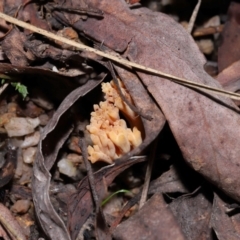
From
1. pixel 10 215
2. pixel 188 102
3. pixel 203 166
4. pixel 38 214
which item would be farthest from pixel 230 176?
pixel 10 215

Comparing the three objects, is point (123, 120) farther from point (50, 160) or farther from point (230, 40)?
point (230, 40)

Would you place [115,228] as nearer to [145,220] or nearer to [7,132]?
[145,220]

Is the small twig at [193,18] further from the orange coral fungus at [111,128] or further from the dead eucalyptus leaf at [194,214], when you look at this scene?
the dead eucalyptus leaf at [194,214]

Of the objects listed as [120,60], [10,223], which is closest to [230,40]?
[120,60]

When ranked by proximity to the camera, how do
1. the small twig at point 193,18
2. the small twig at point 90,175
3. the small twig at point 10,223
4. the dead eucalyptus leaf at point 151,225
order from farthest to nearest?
the small twig at point 193,18 < the small twig at point 10,223 < the small twig at point 90,175 < the dead eucalyptus leaf at point 151,225

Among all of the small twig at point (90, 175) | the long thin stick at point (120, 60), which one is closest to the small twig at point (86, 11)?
the long thin stick at point (120, 60)

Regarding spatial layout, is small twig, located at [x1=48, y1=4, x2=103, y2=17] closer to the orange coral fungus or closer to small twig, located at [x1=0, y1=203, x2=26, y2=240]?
the orange coral fungus

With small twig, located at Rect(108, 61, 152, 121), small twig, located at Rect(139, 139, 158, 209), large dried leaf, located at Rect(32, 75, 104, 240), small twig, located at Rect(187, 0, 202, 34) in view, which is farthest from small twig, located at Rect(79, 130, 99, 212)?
small twig, located at Rect(187, 0, 202, 34)
